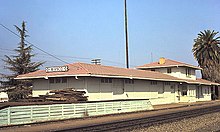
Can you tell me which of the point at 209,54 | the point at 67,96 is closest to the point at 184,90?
the point at 209,54

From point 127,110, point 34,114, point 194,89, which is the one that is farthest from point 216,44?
point 34,114

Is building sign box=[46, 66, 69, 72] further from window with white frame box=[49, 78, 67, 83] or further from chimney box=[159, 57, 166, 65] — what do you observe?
chimney box=[159, 57, 166, 65]

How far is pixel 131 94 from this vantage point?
3259 cm

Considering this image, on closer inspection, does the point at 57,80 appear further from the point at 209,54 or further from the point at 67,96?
the point at 209,54

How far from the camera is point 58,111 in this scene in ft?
68.2

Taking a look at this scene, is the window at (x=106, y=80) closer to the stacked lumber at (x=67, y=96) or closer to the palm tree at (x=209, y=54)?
the stacked lumber at (x=67, y=96)

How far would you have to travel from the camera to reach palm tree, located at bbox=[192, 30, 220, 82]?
6219 centimetres

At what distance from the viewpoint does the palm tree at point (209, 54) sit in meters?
62.2

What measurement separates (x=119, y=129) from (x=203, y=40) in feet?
171

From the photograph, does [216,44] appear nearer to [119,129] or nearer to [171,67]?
[171,67]

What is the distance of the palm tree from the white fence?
37.1m

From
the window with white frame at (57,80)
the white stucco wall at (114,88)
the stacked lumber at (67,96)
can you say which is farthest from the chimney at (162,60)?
the stacked lumber at (67,96)

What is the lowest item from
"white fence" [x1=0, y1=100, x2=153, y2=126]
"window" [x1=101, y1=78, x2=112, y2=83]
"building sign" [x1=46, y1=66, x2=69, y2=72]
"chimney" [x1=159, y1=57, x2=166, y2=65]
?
"white fence" [x1=0, y1=100, x2=153, y2=126]

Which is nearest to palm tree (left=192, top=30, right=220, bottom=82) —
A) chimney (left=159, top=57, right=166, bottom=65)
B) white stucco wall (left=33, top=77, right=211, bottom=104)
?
chimney (left=159, top=57, right=166, bottom=65)
